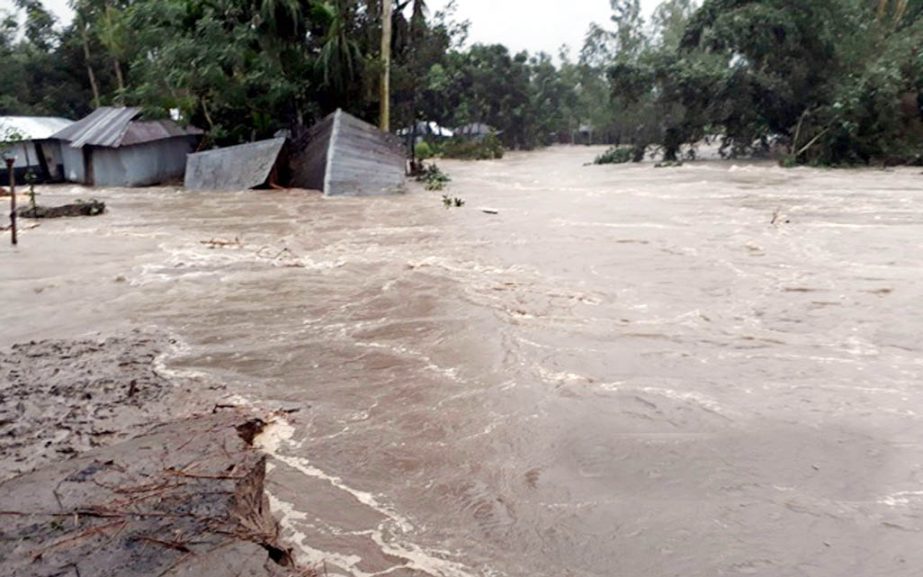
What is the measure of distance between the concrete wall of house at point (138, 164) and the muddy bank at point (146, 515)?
20078 mm

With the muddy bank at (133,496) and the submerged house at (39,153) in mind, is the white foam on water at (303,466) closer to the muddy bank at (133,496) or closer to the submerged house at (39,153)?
the muddy bank at (133,496)

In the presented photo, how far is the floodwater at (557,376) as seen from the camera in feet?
11.0

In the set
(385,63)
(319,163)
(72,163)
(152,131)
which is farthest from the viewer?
(72,163)

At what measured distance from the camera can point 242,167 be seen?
18.5 meters

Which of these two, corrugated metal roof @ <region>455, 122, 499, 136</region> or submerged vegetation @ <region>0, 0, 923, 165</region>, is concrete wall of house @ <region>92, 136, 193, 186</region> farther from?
corrugated metal roof @ <region>455, 122, 499, 136</region>

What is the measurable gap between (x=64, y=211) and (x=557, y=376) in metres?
12.8

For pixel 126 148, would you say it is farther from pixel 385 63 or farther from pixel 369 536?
pixel 369 536

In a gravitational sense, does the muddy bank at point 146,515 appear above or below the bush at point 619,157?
below

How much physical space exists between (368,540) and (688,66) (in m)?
25.2

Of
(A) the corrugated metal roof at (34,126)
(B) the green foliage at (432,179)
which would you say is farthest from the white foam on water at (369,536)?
(A) the corrugated metal roof at (34,126)

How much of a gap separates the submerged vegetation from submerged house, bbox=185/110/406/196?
6.13 feet

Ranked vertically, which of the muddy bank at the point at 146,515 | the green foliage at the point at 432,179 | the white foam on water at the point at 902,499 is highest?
the green foliage at the point at 432,179

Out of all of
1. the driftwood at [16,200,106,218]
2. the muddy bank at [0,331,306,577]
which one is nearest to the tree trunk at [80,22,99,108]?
the driftwood at [16,200,106,218]

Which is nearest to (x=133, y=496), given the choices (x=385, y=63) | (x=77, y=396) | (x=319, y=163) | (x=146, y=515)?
(x=146, y=515)
